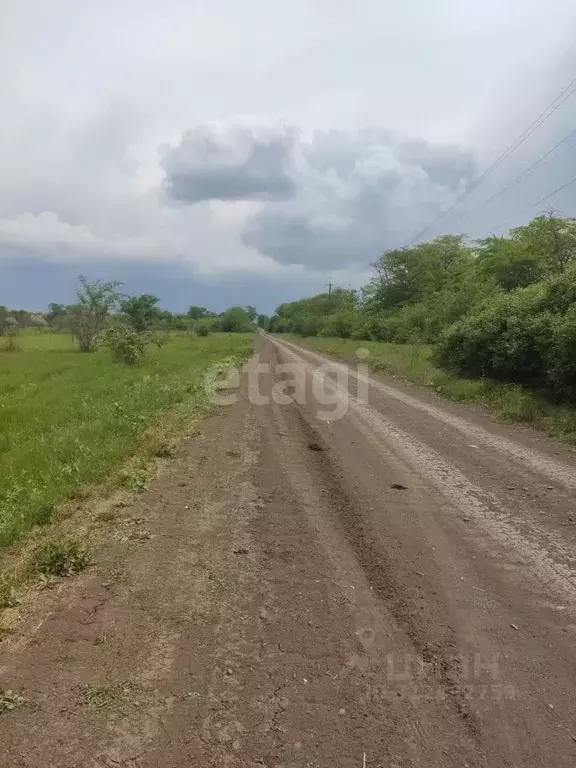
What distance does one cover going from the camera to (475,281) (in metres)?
24.6

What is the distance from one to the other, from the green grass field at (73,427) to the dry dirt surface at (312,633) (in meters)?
0.95

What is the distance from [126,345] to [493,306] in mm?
16244

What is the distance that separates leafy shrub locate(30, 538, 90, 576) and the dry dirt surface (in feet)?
0.48

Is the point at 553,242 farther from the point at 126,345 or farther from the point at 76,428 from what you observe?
the point at 76,428

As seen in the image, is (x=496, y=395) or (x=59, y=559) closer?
(x=59, y=559)

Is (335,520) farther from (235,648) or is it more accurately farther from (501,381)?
(501,381)

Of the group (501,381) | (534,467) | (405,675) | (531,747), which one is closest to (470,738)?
(531,747)

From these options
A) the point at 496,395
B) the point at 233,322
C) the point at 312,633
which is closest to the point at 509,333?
the point at 496,395

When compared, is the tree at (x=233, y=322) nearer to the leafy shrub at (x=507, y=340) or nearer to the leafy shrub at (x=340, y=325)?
the leafy shrub at (x=340, y=325)

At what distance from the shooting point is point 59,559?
13.5ft

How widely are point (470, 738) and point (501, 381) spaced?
39.8 ft

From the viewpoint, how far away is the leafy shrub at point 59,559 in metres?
4.04

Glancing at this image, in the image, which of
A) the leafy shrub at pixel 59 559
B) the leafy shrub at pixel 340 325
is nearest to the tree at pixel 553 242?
the leafy shrub at pixel 59 559

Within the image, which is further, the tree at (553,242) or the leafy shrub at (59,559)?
the tree at (553,242)
